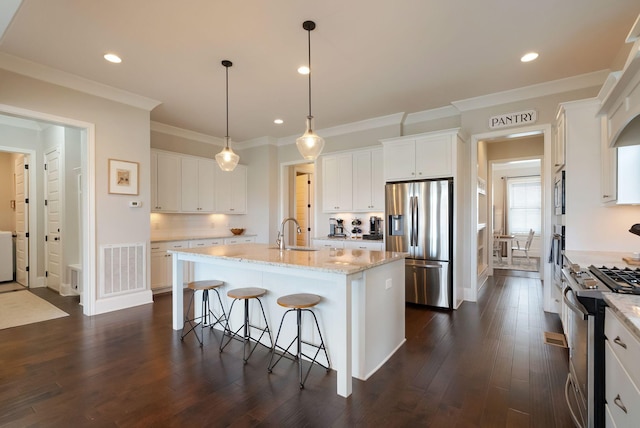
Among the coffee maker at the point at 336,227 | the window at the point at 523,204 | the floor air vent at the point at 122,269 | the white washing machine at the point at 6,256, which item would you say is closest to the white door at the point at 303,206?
the coffee maker at the point at 336,227

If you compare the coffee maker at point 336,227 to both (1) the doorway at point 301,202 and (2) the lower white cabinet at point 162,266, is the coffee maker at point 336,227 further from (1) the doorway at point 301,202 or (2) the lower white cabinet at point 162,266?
(2) the lower white cabinet at point 162,266

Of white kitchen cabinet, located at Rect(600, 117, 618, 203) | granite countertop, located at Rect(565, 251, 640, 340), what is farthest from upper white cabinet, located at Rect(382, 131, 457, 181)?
granite countertop, located at Rect(565, 251, 640, 340)

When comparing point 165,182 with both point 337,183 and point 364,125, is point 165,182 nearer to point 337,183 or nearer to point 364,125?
point 337,183

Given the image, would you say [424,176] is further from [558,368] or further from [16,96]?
[16,96]

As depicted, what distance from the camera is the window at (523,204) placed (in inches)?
356

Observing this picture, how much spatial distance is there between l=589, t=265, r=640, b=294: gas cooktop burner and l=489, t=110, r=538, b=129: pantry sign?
8.94 feet

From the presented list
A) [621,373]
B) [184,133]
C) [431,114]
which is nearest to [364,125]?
[431,114]

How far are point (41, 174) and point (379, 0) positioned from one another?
623 cm

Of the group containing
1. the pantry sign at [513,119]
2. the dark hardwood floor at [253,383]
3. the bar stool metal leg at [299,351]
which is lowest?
the dark hardwood floor at [253,383]

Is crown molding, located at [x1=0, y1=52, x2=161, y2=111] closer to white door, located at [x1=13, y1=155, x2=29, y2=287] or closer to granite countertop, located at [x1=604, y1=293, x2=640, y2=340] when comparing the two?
white door, located at [x1=13, y1=155, x2=29, y2=287]

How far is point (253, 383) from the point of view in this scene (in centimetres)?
230

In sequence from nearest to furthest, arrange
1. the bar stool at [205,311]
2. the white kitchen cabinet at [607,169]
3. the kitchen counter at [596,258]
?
1. the kitchen counter at [596,258]
2. the white kitchen cabinet at [607,169]
3. the bar stool at [205,311]

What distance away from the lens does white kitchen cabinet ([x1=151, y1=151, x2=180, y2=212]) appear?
16.8 ft

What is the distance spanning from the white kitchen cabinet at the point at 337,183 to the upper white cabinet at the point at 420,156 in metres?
0.92
